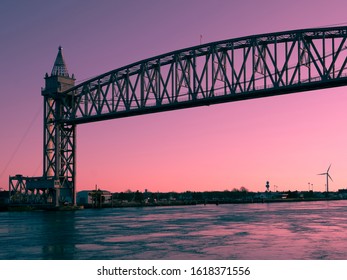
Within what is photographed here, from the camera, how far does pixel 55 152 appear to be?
321 feet

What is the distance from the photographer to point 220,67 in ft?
256

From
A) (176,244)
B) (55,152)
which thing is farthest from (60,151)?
(176,244)

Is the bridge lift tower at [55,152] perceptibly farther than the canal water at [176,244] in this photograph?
Yes

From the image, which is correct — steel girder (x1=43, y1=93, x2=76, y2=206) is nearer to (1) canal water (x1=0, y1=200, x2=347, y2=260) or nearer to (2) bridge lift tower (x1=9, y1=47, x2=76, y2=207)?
(2) bridge lift tower (x1=9, y1=47, x2=76, y2=207)

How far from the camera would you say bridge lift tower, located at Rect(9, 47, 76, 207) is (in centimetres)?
9806

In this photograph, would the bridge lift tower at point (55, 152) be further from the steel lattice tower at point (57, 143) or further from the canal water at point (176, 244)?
the canal water at point (176, 244)

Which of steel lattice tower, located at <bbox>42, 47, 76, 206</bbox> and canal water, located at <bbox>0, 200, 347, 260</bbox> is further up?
steel lattice tower, located at <bbox>42, 47, 76, 206</bbox>

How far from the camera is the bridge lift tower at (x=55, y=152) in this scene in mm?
98062

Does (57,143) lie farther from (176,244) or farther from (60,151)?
(176,244)

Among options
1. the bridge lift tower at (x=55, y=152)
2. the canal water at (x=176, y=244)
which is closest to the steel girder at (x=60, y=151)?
the bridge lift tower at (x=55, y=152)

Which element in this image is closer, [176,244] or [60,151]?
[176,244]

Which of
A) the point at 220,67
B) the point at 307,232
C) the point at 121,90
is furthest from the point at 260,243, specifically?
the point at 121,90

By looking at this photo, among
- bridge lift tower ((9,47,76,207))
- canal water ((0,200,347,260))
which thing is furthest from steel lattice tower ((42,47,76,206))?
canal water ((0,200,347,260))
